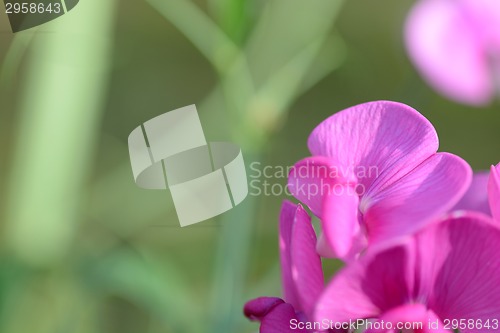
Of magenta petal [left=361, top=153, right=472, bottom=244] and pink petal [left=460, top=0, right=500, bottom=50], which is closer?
magenta petal [left=361, top=153, right=472, bottom=244]

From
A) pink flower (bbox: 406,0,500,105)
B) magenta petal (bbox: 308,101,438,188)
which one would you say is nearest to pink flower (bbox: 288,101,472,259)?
magenta petal (bbox: 308,101,438,188)

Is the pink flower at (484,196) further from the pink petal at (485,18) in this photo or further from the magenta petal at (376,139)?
the pink petal at (485,18)

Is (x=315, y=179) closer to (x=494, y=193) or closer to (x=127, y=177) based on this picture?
(x=494, y=193)

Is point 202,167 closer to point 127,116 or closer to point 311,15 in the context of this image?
point 311,15

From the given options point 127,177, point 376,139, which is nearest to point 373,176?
point 376,139

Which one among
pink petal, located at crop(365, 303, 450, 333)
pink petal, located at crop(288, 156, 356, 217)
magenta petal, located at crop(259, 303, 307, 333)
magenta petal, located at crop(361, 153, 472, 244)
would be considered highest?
pink petal, located at crop(288, 156, 356, 217)

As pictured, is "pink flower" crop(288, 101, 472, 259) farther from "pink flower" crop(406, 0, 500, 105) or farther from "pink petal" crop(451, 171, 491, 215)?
"pink flower" crop(406, 0, 500, 105)
